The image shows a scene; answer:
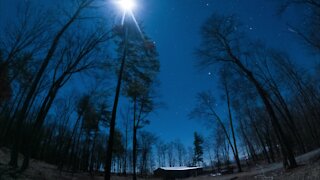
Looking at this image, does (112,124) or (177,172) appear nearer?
(112,124)

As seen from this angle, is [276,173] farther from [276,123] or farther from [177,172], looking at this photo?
[177,172]

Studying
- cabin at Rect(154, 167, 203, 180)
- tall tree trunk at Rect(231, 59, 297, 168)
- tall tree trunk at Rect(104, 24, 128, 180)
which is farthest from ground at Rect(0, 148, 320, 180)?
cabin at Rect(154, 167, 203, 180)

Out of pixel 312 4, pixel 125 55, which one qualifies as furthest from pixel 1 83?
pixel 312 4

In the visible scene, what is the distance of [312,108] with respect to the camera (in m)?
28.5

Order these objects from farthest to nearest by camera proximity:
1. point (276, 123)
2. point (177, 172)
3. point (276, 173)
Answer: point (177, 172)
point (276, 123)
point (276, 173)

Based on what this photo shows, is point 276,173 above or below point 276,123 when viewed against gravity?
below

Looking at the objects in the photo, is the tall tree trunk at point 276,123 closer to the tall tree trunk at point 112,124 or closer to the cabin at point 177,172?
the tall tree trunk at point 112,124

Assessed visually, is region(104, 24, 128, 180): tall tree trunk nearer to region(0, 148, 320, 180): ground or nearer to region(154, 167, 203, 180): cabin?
region(0, 148, 320, 180): ground

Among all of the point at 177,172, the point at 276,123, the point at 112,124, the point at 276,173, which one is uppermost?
the point at 112,124

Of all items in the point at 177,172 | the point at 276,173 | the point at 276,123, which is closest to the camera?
the point at 276,173

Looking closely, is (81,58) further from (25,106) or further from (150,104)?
(150,104)

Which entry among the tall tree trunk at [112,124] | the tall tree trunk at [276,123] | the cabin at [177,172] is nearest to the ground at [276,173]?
the tall tree trunk at [276,123]

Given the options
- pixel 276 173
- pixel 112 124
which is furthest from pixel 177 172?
pixel 112 124

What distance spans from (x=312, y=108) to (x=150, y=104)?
89.3ft
